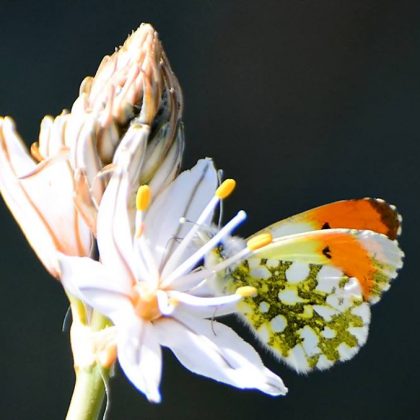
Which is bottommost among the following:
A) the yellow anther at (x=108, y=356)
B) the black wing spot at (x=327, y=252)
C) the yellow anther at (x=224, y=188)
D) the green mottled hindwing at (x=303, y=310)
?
the green mottled hindwing at (x=303, y=310)

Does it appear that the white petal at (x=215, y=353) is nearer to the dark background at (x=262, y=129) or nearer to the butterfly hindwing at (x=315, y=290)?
the butterfly hindwing at (x=315, y=290)

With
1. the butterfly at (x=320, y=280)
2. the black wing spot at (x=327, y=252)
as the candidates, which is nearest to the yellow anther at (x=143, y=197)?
the butterfly at (x=320, y=280)

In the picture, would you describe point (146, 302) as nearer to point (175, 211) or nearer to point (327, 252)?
point (175, 211)

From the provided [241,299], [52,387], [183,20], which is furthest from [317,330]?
[183,20]

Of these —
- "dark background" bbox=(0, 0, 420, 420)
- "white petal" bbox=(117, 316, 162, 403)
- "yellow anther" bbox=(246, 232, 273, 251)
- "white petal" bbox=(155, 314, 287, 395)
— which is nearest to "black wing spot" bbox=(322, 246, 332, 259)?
"yellow anther" bbox=(246, 232, 273, 251)

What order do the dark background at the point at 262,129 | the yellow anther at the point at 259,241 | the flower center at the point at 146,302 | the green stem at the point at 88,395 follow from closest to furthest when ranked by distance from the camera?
the green stem at the point at 88,395
the flower center at the point at 146,302
the yellow anther at the point at 259,241
the dark background at the point at 262,129

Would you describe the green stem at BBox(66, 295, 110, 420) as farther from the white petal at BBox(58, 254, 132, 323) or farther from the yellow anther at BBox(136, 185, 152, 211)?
the yellow anther at BBox(136, 185, 152, 211)
